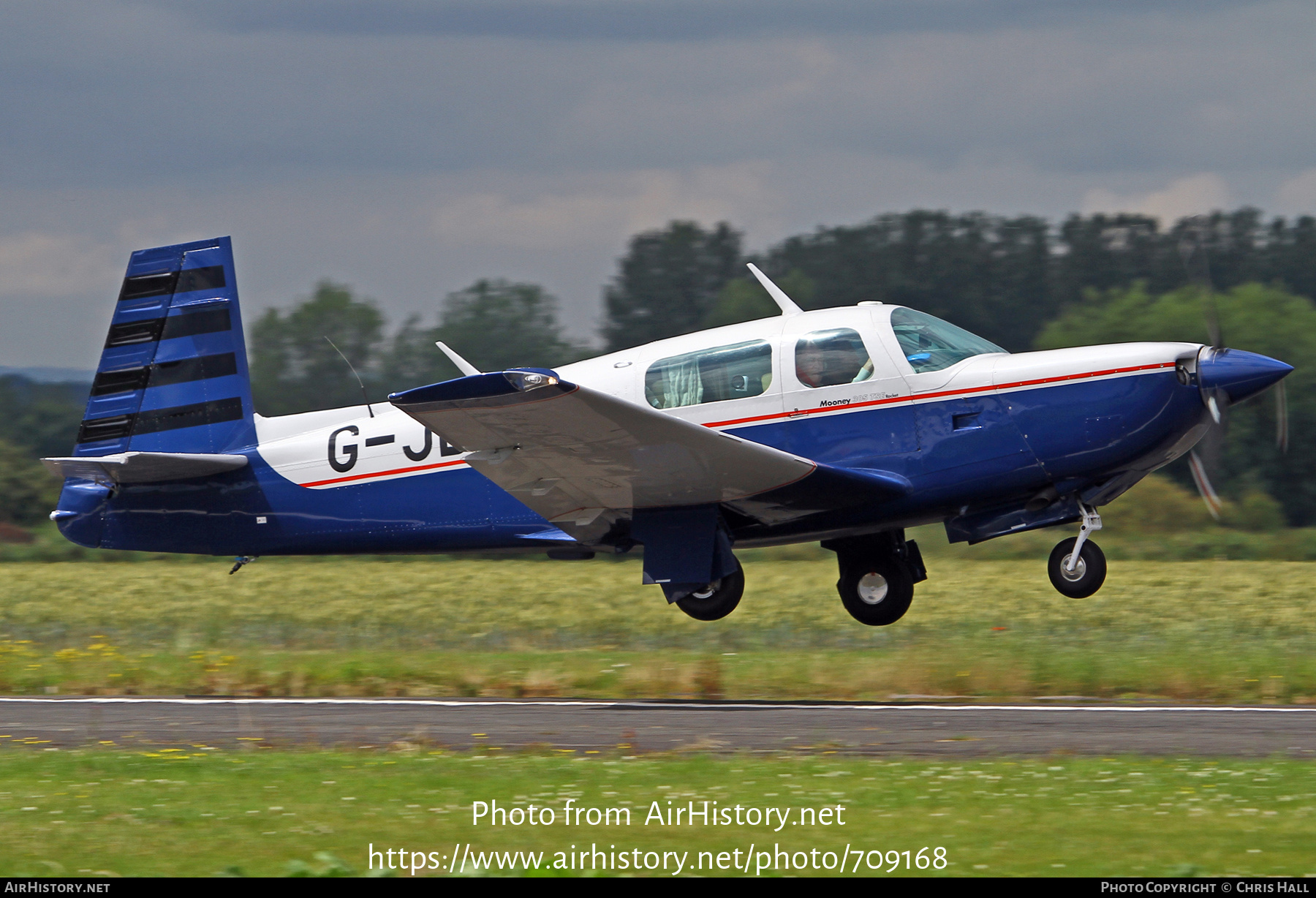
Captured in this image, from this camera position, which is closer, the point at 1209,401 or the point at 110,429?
the point at 1209,401

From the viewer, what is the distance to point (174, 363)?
47.5 ft

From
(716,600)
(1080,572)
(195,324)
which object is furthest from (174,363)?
(1080,572)

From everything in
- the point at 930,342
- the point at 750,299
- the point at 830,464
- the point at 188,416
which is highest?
the point at 750,299

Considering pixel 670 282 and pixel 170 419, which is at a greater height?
pixel 670 282

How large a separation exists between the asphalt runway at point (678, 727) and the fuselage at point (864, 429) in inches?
66.4

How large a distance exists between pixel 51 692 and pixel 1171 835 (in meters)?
10.6

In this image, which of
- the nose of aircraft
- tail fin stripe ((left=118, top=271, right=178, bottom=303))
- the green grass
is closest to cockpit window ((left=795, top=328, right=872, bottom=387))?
the nose of aircraft

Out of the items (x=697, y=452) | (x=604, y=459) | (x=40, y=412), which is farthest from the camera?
(x=40, y=412)

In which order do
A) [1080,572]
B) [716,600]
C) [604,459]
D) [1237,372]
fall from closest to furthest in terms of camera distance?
1. [1237,372]
2. [604,459]
3. [1080,572]
4. [716,600]

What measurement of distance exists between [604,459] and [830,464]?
191 cm

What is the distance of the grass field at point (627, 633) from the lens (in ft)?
41.6

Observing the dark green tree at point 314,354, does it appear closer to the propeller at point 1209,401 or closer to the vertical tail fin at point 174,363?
the vertical tail fin at point 174,363

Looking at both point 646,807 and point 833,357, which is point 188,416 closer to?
point 833,357

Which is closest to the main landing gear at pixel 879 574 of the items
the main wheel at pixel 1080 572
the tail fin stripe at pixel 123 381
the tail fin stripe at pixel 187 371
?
the main wheel at pixel 1080 572
